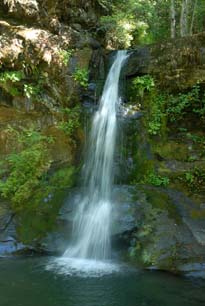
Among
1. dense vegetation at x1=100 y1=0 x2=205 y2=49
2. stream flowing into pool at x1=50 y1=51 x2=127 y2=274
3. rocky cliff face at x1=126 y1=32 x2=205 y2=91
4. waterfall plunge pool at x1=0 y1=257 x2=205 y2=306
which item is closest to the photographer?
waterfall plunge pool at x1=0 y1=257 x2=205 y2=306

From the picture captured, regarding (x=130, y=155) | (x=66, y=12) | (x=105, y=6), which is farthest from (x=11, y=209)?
(x=105, y=6)

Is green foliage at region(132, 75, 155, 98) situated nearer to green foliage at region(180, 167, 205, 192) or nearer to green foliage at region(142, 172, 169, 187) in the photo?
green foliage at region(142, 172, 169, 187)

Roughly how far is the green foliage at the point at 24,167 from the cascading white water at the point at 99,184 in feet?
3.47

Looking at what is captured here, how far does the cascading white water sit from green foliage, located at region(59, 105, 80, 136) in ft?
1.58

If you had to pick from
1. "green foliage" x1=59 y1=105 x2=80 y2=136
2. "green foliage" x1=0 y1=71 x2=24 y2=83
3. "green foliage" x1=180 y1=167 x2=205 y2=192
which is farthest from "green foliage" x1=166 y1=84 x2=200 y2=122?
"green foliage" x1=0 y1=71 x2=24 y2=83

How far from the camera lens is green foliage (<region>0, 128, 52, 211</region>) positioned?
25.5 ft

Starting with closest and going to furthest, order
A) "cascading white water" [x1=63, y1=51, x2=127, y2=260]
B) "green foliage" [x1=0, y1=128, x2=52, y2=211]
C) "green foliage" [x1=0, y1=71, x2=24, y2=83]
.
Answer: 1. "cascading white water" [x1=63, y1=51, x2=127, y2=260]
2. "green foliage" [x1=0, y1=128, x2=52, y2=211]
3. "green foliage" [x1=0, y1=71, x2=24, y2=83]

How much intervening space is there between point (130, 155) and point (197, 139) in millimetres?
1582

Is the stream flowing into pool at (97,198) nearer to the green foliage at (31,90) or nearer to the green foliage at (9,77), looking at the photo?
the green foliage at (31,90)

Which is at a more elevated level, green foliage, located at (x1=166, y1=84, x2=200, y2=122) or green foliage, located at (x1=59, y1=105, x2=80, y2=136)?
green foliage, located at (x1=166, y1=84, x2=200, y2=122)

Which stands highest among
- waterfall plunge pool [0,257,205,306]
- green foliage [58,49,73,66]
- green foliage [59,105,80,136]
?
green foliage [58,49,73,66]

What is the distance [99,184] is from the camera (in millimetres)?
7742

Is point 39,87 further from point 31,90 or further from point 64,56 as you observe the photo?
point 64,56

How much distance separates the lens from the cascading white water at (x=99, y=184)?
667 centimetres
